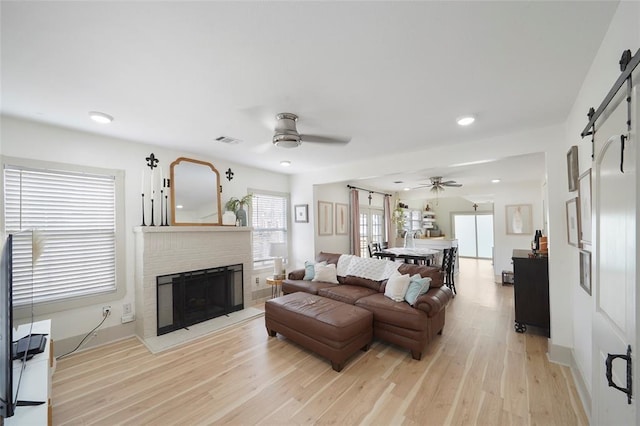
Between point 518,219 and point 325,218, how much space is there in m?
4.78

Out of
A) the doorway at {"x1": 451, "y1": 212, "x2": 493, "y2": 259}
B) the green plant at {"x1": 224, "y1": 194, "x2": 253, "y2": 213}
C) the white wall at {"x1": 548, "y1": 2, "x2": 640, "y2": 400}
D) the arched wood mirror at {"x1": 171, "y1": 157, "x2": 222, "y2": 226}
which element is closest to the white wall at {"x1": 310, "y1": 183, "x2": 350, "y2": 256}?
the green plant at {"x1": 224, "y1": 194, "x2": 253, "y2": 213}

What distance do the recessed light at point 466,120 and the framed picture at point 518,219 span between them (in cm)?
487

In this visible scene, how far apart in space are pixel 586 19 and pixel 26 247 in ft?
16.4

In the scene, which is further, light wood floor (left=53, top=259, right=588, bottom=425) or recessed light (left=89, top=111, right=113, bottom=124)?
recessed light (left=89, top=111, right=113, bottom=124)

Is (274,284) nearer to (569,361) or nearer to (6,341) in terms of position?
(6,341)

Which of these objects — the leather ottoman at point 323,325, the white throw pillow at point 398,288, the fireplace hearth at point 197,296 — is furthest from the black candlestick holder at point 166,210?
the white throw pillow at point 398,288

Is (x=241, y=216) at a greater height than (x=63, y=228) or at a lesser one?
greater

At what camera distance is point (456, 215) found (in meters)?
10.4

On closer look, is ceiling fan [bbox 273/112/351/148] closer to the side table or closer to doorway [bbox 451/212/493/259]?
the side table

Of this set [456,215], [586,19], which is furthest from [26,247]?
[456,215]

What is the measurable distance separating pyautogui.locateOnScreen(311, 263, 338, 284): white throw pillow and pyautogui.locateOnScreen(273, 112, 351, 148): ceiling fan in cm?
243

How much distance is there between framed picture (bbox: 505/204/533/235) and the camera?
630 centimetres

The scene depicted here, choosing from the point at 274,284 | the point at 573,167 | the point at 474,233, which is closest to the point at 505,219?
the point at 474,233

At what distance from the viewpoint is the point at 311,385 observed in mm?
2418
